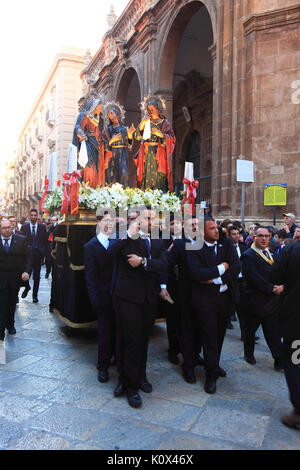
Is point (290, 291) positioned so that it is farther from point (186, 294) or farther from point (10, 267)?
point (10, 267)

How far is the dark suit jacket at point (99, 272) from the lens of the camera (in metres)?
4.24

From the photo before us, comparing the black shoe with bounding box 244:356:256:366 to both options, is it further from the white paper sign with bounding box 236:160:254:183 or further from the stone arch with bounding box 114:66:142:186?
the stone arch with bounding box 114:66:142:186

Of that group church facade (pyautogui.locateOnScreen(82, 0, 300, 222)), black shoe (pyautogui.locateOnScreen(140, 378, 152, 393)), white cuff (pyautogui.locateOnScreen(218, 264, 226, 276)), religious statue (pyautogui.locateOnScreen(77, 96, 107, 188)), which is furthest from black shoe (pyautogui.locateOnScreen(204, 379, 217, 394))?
church facade (pyautogui.locateOnScreen(82, 0, 300, 222))

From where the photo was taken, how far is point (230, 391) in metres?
3.91

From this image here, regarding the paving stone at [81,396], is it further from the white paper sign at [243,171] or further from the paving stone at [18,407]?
the white paper sign at [243,171]

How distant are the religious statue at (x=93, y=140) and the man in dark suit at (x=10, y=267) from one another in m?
2.29

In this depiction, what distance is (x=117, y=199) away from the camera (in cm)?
573

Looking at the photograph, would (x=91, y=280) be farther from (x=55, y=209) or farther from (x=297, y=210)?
(x=297, y=210)

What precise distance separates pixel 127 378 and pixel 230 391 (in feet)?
3.40

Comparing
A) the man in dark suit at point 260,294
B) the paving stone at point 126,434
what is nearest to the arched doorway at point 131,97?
the man in dark suit at point 260,294

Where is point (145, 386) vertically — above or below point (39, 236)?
below

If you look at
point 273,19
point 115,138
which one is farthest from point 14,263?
point 273,19

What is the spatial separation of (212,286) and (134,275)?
84cm

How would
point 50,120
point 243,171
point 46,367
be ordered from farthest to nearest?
point 50,120
point 243,171
point 46,367
